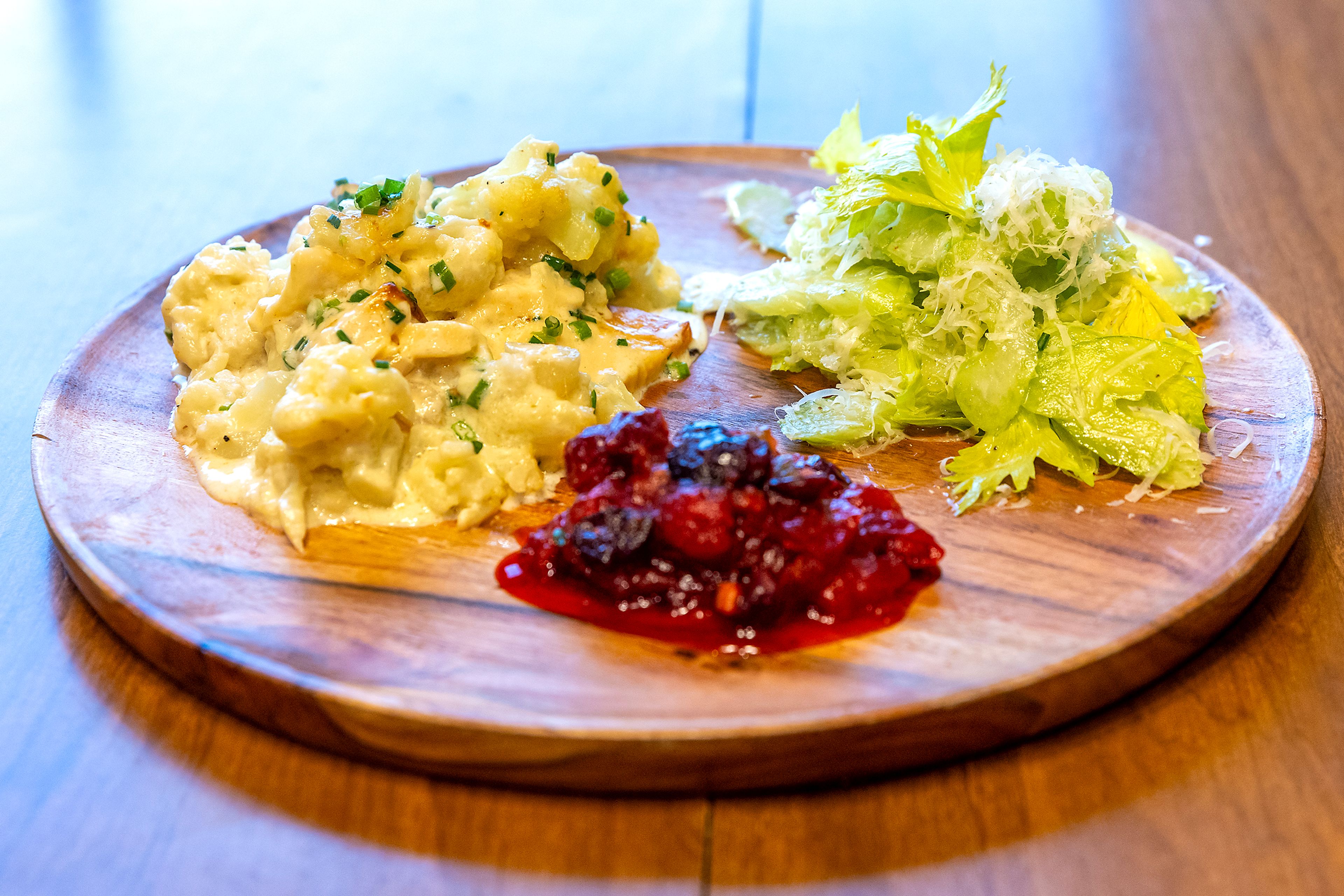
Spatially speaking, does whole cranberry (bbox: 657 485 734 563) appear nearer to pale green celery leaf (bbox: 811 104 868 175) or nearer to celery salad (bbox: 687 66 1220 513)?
celery salad (bbox: 687 66 1220 513)

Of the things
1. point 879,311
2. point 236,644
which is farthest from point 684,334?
point 236,644

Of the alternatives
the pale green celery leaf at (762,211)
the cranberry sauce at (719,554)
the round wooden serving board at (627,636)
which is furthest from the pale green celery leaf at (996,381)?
the pale green celery leaf at (762,211)

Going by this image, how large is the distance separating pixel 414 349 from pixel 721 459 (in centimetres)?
94

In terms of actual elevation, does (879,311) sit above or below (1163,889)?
above

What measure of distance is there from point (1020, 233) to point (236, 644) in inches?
89.7

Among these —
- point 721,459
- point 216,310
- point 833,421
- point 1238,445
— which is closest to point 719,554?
point 721,459

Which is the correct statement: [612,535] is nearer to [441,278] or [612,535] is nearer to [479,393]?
[479,393]

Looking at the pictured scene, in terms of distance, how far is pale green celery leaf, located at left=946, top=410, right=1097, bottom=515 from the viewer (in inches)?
111

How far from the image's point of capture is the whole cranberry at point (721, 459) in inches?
94.9

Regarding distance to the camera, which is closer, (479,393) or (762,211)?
(479,393)

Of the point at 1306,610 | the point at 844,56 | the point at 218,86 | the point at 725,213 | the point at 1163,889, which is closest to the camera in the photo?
the point at 1163,889

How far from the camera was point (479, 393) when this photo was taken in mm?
2893

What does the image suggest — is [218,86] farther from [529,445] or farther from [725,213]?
[529,445]

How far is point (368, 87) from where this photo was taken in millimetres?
5914
